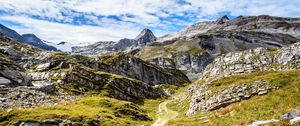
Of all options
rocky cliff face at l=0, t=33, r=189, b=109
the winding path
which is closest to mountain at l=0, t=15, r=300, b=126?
the winding path

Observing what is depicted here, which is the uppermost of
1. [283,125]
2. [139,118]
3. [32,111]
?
[283,125]

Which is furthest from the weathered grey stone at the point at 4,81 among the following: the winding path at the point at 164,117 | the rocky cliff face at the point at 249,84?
the rocky cliff face at the point at 249,84

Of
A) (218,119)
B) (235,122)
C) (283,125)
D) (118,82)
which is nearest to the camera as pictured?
(283,125)

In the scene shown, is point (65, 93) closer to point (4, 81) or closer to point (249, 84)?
point (4, 81)

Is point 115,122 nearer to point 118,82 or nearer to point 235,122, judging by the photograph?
point 235,122

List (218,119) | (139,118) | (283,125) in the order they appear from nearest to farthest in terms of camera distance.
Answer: (283,125), (218,119), (139,118)

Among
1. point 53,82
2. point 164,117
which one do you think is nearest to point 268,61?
point 164,117

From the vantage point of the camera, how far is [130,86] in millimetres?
132250

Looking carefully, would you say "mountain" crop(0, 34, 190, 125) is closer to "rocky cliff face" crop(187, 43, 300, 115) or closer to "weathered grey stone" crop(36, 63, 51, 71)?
"weathered grey stone" crop(36, 63, 51, 71)

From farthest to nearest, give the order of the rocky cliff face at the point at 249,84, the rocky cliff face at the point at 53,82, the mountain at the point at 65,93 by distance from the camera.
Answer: the rocky cliff face at the point at 53,82, the mountain at the point at 65,93, the rocky cliff face at the point at 249,84

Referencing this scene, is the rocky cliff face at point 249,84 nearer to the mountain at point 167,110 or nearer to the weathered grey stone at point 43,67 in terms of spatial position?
the mountain at point 167,110

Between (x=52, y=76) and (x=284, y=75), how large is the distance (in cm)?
8135

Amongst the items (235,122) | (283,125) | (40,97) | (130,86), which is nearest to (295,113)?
(283,125)

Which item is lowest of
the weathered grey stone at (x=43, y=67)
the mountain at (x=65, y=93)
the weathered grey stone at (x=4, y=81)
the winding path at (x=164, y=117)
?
the winding path at (x=164, y=117)
